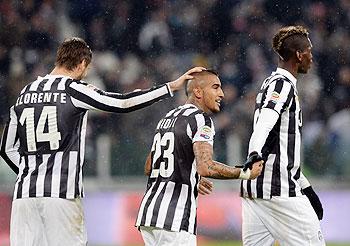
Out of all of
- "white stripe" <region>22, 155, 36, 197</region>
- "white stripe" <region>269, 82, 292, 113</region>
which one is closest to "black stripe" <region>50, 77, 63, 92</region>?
"white stripe" <region>22, 155, 36, 197</region>

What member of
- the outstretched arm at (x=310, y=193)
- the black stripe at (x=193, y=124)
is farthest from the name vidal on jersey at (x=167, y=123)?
the outstretched arm at (x=310, y=193)

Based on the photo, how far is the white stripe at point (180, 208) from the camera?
21.0 ft

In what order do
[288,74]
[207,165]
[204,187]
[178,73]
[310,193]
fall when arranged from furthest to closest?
[178,73], [310,193], [288,74], [204,187], [207,165]

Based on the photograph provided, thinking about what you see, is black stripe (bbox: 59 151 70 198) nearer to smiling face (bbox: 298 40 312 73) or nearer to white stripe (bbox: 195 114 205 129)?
white stripe (bbox: 195 114 205 129)

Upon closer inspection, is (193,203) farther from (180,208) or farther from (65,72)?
(65,72)

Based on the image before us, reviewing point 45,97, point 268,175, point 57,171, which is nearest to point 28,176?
point 57,171

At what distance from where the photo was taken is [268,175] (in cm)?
693

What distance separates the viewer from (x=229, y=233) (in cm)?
1217

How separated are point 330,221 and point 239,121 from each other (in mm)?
1801

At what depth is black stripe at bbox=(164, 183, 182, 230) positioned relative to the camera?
253 inches

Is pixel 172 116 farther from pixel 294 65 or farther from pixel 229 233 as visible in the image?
pixel 229 233

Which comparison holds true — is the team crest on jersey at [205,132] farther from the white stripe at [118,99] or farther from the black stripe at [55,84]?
the black stripe at [55,84]

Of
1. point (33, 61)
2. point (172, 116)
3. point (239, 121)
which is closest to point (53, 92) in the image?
point (172, 116)

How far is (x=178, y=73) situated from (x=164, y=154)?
7665 mm
